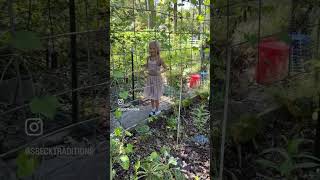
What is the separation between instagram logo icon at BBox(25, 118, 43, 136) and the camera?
3.74 feet

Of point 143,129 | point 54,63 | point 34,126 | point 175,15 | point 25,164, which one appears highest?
point 175,15

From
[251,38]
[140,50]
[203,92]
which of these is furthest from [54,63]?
[203,92]

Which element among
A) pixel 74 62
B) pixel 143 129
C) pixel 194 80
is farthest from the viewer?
pixel 194 80

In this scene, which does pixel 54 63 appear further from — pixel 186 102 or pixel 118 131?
pixel 186 102

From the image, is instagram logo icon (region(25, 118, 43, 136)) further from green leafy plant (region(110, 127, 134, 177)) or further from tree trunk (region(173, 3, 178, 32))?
tree trunk (region(173, 3, 178, 32))

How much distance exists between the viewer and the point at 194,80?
8.87 feet

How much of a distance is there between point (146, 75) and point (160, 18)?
0.36 meters

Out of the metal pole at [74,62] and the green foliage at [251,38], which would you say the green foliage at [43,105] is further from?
the green foliage at [251,38]

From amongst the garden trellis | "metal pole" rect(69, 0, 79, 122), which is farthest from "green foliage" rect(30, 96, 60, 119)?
"metal pole" rect(69, 0, 79, 122)

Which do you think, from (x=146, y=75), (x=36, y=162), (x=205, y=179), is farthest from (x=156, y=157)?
(x=36, y=162)

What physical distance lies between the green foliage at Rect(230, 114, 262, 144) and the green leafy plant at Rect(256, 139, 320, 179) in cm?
8

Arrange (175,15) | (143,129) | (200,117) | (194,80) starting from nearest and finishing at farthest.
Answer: (175,15) → (143,129) → (200,117) → (194,80)

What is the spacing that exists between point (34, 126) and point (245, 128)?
670 mm

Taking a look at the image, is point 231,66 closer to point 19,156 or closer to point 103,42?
point 103,42
